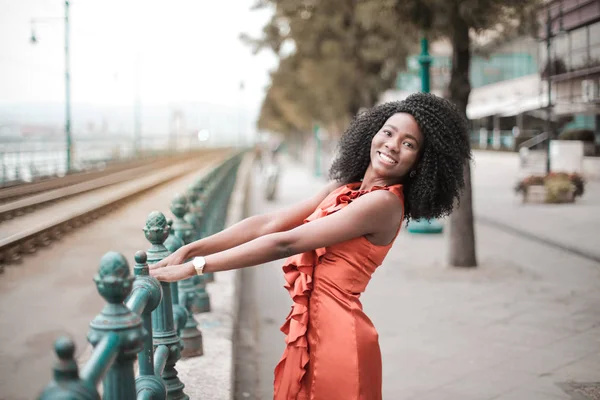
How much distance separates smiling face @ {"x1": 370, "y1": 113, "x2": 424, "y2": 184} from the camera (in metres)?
2.54

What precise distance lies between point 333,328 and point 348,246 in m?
0.30

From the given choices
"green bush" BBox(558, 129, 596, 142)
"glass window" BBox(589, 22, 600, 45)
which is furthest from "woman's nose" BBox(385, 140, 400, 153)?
"green bush" BBox(558, 129, 596, 142)

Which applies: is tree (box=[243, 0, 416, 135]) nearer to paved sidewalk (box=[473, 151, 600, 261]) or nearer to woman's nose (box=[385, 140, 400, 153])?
paved sidewalk (box=[473, 151, 600, 261])

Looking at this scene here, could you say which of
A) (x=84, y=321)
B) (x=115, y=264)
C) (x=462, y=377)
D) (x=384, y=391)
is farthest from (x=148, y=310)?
(x=84, y=321)

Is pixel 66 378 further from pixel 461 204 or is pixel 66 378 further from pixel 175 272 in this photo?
pixel 461 204

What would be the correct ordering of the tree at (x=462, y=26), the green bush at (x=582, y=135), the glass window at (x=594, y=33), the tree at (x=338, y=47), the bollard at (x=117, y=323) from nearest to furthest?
1. the bollard at (x=117, y=323)
2. the tree at (x=462, y=26)
3. the tree at (x=338, y=47)
4. the glass window at (x=594, y=33)
5. the green bush at (x=582, y=135)

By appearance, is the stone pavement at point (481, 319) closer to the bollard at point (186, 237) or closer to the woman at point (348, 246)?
the bollard at point (186, 237)

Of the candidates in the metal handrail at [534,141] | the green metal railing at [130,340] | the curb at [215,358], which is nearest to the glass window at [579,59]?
the metal handrail at [534,141]

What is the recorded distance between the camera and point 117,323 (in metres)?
1.80

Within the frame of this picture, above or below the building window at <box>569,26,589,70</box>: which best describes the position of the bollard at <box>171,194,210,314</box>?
below

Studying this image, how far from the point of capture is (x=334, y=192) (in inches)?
108

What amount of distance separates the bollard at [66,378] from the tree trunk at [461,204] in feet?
23.2

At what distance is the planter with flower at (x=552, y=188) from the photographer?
51.1 ft

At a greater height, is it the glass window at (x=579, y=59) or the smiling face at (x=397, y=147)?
the glass window at (x=579, y=59)
